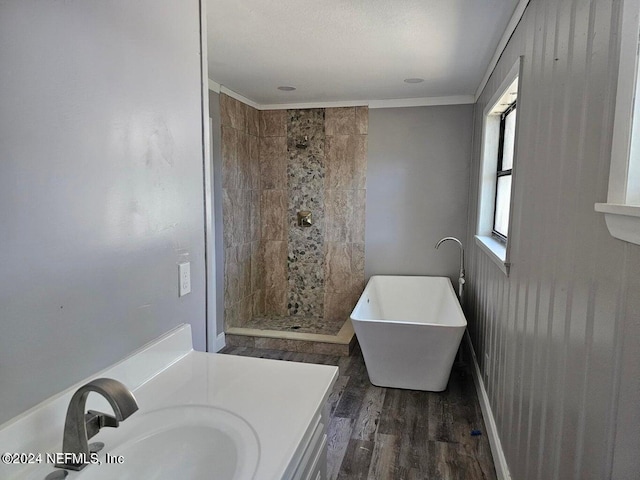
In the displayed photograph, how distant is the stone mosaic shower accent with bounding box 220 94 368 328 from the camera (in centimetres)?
433

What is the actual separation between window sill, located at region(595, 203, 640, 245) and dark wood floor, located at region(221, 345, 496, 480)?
173 centimetres

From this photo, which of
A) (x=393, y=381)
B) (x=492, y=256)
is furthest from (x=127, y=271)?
(x=393, y=381)

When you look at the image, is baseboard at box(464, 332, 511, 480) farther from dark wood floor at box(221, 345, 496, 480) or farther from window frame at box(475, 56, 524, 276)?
window frame at box(475, 56, 524, 276)

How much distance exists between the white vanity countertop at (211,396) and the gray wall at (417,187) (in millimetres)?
3115

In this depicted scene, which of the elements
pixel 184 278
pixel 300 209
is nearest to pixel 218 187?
pixel 300 209

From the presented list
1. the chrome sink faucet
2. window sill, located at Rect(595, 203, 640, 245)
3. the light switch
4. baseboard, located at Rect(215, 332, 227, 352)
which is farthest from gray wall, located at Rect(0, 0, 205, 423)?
baseboard, located at Rect(215, 332, 227, 352)

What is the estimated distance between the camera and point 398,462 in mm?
2238

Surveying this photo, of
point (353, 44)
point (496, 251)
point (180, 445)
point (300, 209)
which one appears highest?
point (353, 44)

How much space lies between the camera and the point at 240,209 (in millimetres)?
4121

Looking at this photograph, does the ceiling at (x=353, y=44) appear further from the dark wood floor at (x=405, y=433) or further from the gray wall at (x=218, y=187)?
the dark wood floor at (x=405, y=433)

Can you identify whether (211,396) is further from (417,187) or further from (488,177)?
Result: (417,187)

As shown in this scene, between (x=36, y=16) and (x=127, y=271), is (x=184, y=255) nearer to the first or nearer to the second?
(x=127, y=271)

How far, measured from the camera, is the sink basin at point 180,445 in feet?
3.11

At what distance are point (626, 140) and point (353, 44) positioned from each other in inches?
82.7
